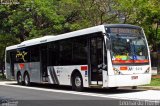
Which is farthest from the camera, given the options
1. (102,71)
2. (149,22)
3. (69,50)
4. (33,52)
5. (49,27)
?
(49,27)

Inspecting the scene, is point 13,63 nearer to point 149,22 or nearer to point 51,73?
point 51,73

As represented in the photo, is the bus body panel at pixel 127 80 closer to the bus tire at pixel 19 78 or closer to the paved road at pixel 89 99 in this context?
the paved road at pixel 89 99

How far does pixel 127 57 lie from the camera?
59.1ft

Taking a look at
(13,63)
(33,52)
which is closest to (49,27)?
(13,63)

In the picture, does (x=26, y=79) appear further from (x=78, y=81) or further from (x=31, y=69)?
(x=78, y=81)

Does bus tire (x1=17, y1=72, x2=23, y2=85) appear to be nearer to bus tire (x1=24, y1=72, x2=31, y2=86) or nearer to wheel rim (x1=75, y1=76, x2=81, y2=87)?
bus tire (x1=24, y1=72, x2=31, y2=86)

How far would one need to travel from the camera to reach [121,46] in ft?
59.1

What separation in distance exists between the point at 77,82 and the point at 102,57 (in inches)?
114

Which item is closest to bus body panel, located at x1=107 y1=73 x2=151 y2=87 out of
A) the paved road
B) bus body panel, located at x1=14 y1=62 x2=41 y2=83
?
the paved road

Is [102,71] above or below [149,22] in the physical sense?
below

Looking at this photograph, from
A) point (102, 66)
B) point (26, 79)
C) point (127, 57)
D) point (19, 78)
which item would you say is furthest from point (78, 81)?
point (19, 78)

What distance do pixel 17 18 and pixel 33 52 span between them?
407 inches

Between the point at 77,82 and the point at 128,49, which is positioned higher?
the point at 128,49

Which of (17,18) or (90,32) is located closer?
(90,32)
